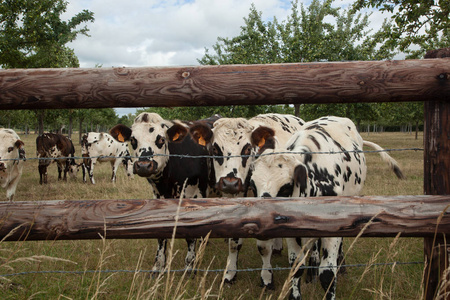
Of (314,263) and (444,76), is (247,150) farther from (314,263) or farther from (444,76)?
(444,76)

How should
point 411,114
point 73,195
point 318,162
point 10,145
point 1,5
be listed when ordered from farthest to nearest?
1. point 411,114
2. point 1,5
3. point 73,195
4. point 10,145
5. point 318,162

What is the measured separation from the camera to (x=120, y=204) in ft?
7.45

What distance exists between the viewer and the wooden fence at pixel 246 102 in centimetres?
223

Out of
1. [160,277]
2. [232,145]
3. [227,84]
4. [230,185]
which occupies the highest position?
[227,84]

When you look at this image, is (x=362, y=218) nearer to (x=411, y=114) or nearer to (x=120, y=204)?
(x=120, y=204)

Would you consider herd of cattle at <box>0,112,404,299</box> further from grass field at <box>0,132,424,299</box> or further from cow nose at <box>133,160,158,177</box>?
grass field at <box>0,132,424,299</box>

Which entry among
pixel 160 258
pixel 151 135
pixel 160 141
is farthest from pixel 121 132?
pixel 160 258

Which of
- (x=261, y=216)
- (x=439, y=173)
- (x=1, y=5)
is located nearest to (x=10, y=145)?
(x=1, y=5)

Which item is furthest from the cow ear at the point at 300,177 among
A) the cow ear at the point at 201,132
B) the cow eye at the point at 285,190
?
the cow ear at the point at 201,132

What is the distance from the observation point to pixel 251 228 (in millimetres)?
2207

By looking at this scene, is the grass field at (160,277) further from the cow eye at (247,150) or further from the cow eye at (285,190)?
the cow eye at (247,150)

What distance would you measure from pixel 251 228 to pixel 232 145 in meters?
2.21

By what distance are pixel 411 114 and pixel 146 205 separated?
40.1 metres

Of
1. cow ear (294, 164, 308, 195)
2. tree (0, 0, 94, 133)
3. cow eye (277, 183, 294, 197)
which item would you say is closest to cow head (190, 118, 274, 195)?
cow eye (277, 183, 294, 197)
